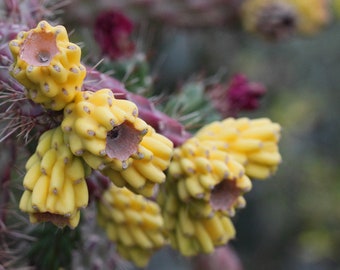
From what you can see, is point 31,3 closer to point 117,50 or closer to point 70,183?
point 117,50

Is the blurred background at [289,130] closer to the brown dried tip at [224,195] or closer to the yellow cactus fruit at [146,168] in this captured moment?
the brown dried tip at [224,195]

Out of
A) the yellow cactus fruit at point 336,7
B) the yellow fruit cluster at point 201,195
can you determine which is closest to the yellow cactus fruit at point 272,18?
the yellow cactus fruit at point 336,7

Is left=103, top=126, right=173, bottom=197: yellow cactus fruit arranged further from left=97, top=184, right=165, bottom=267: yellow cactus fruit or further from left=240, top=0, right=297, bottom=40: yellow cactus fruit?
left=240, top=0, right=297, bottom=40: yellow cactus fruit

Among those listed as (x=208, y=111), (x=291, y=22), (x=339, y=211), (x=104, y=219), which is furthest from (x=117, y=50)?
(x=339, y=211)

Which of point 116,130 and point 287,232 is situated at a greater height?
point 116,130

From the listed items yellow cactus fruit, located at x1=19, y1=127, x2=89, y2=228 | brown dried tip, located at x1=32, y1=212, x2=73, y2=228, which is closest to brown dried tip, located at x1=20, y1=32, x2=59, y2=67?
yellow cactus fruit, located at x1=19, y1=127, x2=89, y2=228

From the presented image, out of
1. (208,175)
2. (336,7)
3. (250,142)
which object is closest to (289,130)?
(336,7)

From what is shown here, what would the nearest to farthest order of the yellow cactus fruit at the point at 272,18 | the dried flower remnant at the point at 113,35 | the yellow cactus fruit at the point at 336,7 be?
the dried flower remnant at the point at 113,35
the yellow cactus fruit at the point at 272,18
the yellow cactus fruit at the point at 336,7
